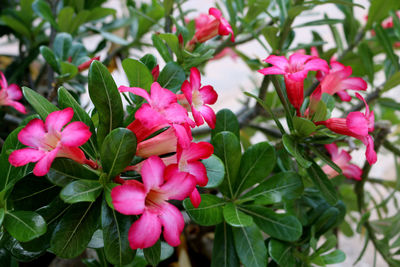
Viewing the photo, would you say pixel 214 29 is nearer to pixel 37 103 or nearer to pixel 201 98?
pixel 201 98

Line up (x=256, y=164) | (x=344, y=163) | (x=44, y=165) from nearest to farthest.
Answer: (x=44, y=165) < (x=256, y=164) < (x=344, y=163)

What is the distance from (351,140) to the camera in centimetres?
71

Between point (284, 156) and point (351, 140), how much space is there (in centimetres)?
20

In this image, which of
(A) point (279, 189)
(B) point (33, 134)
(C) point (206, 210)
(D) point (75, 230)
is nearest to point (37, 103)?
(B) point (33, 134)

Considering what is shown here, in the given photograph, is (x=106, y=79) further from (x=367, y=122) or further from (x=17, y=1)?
(x=17, y=1)

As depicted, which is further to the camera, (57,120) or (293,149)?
(293,149)

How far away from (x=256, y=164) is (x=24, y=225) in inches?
13.1

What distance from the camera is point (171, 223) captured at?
0.36 metres

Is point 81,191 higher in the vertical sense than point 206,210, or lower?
higher

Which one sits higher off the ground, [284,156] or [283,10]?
[283,10]

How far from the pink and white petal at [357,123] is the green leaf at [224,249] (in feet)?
0.80

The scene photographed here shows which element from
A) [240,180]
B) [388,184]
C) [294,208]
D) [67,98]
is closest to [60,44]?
[67,98]

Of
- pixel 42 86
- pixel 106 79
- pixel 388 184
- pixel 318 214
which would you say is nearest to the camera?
pixel 106 79

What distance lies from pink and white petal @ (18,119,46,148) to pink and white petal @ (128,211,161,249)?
0.13m
